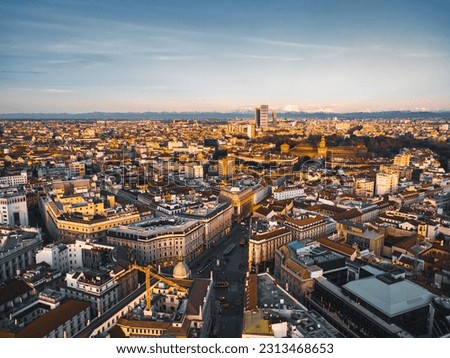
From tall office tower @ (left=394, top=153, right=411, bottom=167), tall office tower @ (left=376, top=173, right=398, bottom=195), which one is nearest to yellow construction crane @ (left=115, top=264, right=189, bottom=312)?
tall office tower @ (left=376, top=173, right=398, bottom=195)

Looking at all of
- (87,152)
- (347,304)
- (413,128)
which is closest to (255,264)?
(347,304)

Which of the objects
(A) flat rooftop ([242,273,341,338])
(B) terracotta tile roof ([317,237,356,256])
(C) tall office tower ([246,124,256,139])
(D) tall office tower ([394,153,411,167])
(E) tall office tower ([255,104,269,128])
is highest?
(E) tall office tower ([255,104,269,128])

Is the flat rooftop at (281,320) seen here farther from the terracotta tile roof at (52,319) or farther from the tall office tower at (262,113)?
the tall office tower at (262,113)

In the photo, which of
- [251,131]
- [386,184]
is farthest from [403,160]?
[251,131]

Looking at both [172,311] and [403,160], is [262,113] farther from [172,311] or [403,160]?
[172,311]

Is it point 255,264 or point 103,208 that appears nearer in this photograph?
point 255,264

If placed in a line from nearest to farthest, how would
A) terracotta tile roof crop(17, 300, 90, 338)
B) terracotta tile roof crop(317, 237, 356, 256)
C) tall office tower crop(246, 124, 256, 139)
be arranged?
terracotta tile roof crop(17, 300, 90, 338)
terracotta tile roof crop(317, 237, 356, 256)
tall office tower crop(246, 124, 256, 139)

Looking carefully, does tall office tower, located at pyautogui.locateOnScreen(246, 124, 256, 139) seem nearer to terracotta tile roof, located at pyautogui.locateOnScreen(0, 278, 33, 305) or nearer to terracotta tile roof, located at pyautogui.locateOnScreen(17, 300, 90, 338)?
terracotta tile roof, located at pyautogui.locateOnScreen(0, 278, 33, 305)

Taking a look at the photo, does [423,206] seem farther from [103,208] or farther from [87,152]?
[87,152]
